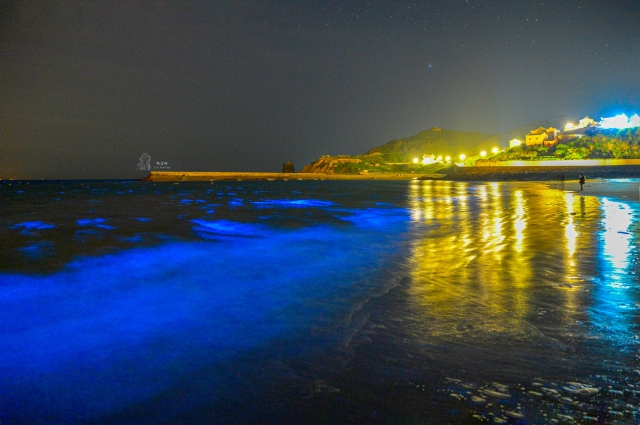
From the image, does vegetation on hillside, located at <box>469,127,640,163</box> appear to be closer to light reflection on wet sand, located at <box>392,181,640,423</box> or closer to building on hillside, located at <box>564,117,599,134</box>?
building on hillside, located at <box>564,117,599,134</box>

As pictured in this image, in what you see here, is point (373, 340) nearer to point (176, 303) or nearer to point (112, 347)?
point (112, 347)

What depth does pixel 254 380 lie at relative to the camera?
12.6 ft

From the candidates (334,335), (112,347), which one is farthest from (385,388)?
(112,347)

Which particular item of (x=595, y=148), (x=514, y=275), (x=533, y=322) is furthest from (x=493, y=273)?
(x=595, y=148)

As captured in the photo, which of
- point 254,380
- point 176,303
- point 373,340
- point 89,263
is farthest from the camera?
point 89,263

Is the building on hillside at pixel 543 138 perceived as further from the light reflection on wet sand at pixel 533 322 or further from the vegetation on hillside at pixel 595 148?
the light reflection on wet sand at pixel 533 322

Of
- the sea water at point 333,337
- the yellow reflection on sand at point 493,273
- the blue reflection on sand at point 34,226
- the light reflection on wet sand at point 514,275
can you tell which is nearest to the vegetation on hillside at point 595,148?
the light reflection on wet sand at point 514,275

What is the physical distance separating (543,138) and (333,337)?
123 meters

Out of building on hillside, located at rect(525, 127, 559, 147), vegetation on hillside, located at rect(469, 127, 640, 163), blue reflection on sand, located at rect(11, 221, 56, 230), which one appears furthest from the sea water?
building on hillside, located at rect(525, 127, 559, 147)

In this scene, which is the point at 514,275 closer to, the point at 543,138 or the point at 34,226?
the point at 34,226

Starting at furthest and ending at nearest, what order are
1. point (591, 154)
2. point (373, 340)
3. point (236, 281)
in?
1. point (591, 154)
2. point (236, 281)
3. point (373, 340)

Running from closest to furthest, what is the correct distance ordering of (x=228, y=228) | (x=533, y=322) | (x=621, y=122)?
1. (x=533, y=322)
2. (x=228, y=228)
3. (x=621, y=122)

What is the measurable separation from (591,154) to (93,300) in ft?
331

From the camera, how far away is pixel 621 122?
348ft
